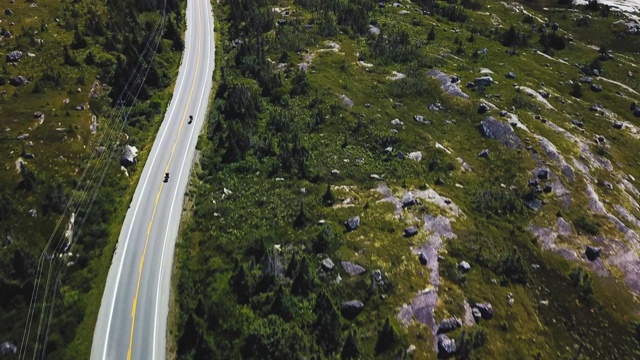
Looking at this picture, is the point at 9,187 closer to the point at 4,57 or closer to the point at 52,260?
the point at 52,260

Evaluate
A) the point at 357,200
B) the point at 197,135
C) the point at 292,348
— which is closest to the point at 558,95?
the point at 357,200

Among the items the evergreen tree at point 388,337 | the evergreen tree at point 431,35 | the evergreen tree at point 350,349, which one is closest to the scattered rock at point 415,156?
the evergreen tree at point 388,337

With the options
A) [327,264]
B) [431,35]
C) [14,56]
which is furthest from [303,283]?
[431,35]

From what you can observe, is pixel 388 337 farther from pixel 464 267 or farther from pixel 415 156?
pixel 415 156

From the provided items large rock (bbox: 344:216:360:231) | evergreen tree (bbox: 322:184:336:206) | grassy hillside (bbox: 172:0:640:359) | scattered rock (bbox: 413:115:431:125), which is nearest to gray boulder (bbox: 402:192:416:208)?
grassy hillside (bbox: 172:0:640:359)

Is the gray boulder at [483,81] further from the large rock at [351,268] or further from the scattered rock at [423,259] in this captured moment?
the large rock at [351,268]

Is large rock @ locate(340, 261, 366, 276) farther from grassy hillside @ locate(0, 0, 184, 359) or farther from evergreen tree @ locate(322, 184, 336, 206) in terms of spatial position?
grassy hillside @ locate(0, 0, 184, 359)
